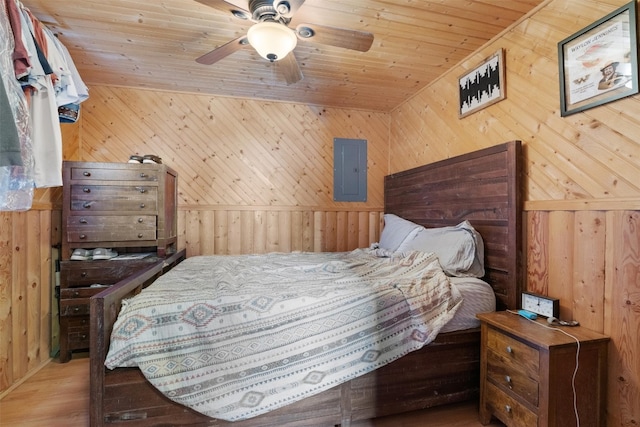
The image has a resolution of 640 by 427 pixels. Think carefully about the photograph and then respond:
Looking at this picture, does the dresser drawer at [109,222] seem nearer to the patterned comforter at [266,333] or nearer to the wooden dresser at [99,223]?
the wooden dresser at [99,223]

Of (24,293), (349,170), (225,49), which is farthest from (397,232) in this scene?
(24,293)

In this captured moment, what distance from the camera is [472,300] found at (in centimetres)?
181

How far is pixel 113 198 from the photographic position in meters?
2.35

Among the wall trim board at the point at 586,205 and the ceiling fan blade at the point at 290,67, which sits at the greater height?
the ceiling fan blade at the point at 290,67

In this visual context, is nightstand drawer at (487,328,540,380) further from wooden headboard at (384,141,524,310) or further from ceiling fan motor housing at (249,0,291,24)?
ceiling fan motor housing at (249,0,291,24)

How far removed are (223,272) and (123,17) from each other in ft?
5.87

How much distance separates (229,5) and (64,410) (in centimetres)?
248

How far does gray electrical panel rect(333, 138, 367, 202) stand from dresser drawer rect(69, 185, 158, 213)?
1927 mm

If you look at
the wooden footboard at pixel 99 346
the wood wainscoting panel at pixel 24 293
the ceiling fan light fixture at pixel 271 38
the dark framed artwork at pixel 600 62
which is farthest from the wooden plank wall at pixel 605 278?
the wood wainscoting panel at pixel 24 293

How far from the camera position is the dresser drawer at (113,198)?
2299 millimetres

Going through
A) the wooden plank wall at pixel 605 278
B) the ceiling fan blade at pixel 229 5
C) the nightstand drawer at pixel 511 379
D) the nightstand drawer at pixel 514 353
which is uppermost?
the ceiling fan blade at pixel 229 5

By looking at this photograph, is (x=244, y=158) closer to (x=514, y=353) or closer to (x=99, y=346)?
(x=99, y=346)

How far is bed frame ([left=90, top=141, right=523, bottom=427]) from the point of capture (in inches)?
50.9

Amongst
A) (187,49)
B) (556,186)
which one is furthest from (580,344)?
(187,49)
